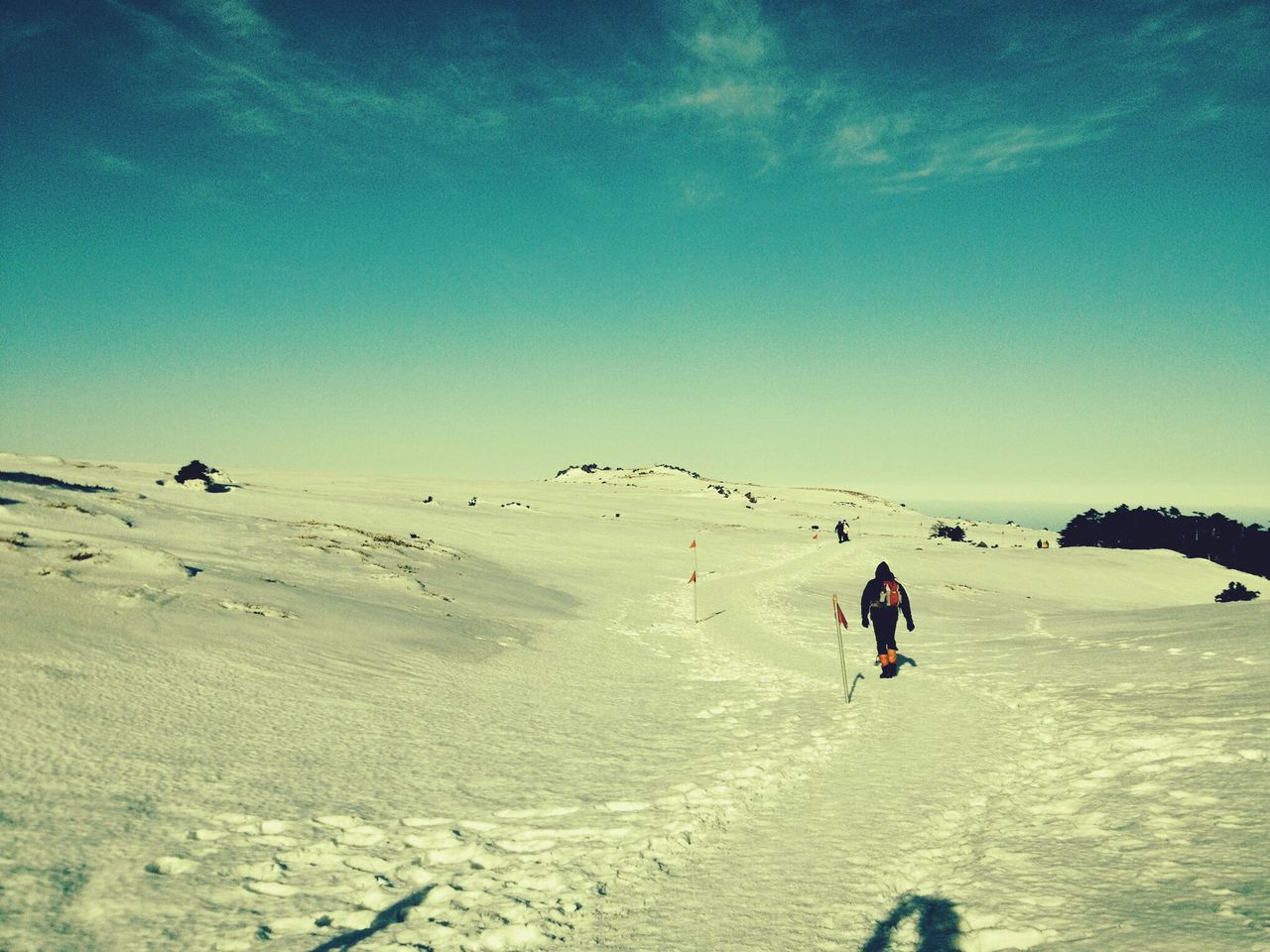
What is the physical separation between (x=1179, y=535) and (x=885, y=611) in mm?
42800

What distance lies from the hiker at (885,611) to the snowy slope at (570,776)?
61 centimetres

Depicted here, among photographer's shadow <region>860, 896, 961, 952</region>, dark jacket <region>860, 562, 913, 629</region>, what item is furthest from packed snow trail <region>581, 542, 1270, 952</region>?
dark jacket <region>860, 562, 913, 629</region>

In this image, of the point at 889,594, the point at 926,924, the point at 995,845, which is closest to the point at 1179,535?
the point at 889,594

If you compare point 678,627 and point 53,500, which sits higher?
point 53,500

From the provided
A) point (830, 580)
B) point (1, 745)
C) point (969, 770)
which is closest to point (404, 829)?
point (1, 745)

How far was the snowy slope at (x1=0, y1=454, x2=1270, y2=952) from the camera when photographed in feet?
13.2

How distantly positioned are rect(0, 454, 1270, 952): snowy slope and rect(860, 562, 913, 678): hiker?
1.99 ft

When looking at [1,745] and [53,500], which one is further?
[53,500]

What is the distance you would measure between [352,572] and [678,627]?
7702 mm

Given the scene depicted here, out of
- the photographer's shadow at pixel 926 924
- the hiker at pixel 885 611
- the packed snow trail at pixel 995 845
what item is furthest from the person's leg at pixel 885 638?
the photographer's shadow at pixel 926 924

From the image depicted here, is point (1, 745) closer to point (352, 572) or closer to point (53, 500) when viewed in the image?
point (352, 572)

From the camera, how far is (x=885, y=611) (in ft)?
39.6

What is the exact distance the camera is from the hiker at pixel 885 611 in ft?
38.8

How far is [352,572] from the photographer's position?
53.8 ft
